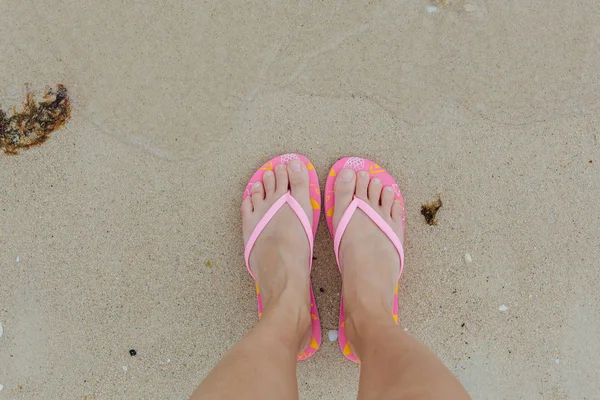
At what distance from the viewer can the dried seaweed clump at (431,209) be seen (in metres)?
1.79

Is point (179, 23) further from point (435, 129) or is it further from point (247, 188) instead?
point (435, 129)

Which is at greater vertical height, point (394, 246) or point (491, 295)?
point (394, 246)

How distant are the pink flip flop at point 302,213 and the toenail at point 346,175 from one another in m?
0.12

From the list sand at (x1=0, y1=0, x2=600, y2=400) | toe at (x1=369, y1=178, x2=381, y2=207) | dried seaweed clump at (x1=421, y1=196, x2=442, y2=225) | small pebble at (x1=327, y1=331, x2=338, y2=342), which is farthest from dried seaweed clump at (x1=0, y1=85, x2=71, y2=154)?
dried seaweed clump at (x1=421, y1=196, x2=442, y2=225)

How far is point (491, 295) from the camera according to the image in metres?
1.79

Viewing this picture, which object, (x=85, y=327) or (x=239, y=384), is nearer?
(x=239, y=384)

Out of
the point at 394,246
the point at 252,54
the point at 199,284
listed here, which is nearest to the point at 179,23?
the point at 252,54

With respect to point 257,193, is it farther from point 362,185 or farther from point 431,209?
point 431,209

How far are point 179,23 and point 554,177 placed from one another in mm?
1653

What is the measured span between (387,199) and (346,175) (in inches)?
8.1

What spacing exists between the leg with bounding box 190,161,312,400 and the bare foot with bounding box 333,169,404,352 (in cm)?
15

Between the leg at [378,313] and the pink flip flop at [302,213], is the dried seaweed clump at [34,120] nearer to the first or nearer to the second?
the pink flip flop at [302,213]

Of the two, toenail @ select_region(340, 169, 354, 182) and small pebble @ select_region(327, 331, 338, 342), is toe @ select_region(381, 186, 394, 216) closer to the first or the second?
toenail @ select_region(340, 169, 354, 182)

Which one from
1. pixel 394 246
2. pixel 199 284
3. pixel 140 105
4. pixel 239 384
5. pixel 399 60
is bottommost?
pixel 199 284
